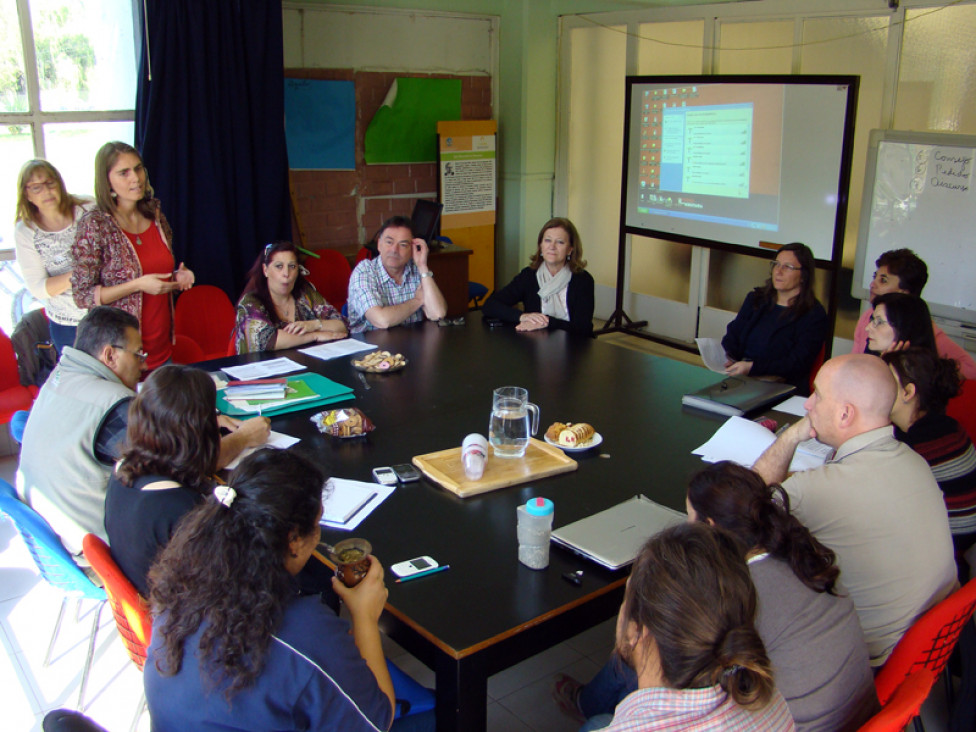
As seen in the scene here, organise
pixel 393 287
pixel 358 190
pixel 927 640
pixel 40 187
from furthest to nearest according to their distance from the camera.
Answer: pixel 358 190 < pixel 393 287 < pixel 40 187 < pixel 927 640

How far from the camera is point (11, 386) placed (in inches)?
148

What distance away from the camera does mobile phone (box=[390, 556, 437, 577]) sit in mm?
1735

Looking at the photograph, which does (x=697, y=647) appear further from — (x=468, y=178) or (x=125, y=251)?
(x=468, y=178)

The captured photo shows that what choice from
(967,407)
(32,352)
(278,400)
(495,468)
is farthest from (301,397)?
(967,407)

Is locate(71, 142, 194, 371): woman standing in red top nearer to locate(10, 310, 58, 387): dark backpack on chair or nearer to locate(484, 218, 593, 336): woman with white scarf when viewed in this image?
locate(10, 310, 58, 387): dark backpack on chair

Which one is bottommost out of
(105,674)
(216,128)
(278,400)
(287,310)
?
(105,674)

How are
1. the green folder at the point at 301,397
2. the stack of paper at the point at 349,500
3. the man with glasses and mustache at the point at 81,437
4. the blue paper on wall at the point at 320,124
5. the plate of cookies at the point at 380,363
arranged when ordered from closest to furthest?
the stack of paper at the point at 349,500, the man with glasses and mustache at the point at 81,437, the green folder at the point at 301,397, the plate of cookies at the point at 380,363, the blue paper on wall at the point at 320,124

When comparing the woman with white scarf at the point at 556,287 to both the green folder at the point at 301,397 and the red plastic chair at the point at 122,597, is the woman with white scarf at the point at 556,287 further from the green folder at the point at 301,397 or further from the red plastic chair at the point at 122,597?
the red plastic chair at the point at 122,597

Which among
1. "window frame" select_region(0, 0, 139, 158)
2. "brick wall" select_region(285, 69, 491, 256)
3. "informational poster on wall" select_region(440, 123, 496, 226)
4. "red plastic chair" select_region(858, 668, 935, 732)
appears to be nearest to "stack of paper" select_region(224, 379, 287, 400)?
"red plastic chair" select_region(858, 668, 935, 732)

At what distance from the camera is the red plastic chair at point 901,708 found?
1.33 meters

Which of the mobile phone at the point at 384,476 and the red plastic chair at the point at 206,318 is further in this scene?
the red plastic chair at the point at 206,318

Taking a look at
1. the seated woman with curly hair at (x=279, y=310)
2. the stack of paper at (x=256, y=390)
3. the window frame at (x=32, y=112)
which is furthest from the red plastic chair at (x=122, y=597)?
the window frame at (x=32, y=112)

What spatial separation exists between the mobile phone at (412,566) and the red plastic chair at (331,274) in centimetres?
328

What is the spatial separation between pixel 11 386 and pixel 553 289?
A: 8.14ft
